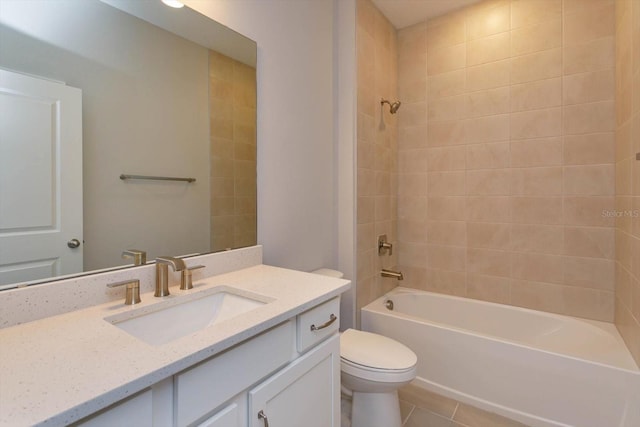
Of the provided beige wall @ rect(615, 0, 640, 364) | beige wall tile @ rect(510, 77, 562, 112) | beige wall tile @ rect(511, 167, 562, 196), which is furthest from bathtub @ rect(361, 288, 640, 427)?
beige wall tile @ rect(510, 77, 562, 112)

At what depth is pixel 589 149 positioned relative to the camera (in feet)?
6.41

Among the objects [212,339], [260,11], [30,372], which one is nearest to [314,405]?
[212,339]

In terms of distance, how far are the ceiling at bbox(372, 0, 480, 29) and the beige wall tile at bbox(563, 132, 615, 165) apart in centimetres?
124

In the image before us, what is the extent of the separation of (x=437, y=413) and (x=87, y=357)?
181 cm

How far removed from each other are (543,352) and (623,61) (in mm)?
1627

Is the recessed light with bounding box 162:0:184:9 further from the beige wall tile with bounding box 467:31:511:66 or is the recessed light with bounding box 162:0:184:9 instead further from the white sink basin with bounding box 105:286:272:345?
the beige wall tile with bounding box 467:31:511:66

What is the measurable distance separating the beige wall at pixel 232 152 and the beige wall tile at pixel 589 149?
2.00 metres

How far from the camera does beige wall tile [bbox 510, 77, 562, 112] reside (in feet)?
6.70

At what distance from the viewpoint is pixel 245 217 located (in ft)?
4.95

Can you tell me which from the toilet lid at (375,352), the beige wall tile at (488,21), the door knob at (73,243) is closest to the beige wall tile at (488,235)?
the toilet lid at (375,352)

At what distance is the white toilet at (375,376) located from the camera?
142 cm

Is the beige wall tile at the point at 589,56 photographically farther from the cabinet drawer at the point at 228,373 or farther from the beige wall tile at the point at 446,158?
the cabinet drawer at the point at 228,373

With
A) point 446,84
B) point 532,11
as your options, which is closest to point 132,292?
point 446,84

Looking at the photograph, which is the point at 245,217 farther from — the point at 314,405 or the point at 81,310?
the point at 314,405
